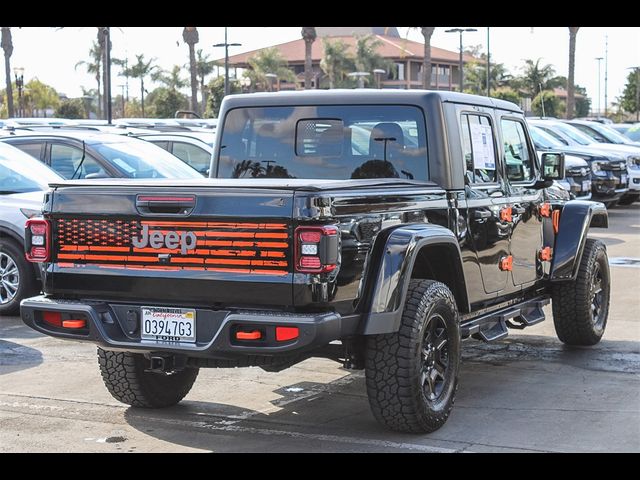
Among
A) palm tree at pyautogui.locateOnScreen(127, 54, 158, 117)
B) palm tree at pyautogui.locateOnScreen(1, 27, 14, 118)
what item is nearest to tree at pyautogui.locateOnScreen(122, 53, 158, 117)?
palm tree at pyautogui.locateOnScreen(127, 54, 158, 117)

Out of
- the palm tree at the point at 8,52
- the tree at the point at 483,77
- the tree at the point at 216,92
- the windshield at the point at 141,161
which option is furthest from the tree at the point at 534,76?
the windshield at the point at 141,161

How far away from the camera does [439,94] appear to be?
23.4 feet

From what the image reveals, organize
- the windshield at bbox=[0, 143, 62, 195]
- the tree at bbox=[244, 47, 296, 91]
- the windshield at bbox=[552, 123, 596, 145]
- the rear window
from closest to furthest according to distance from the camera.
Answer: the rear window → the windshield at bbox=[0, 143, 62, 195] → the windshield at bbox=[552, 123, 596, 145] → the tree at bbox=[244, 47, 296, 91]

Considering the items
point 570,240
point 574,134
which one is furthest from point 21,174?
point 574,134

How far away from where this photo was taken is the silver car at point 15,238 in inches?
409

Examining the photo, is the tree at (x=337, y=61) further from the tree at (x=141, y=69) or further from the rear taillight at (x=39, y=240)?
the rear taillight at (x=39, y=240)

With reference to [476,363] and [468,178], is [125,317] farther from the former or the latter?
[476,363]

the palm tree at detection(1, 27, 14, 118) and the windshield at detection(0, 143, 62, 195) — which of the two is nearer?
the windshield at detection(0, 143, 62, 195)

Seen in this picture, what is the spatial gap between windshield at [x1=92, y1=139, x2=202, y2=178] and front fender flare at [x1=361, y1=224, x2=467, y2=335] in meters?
6.23

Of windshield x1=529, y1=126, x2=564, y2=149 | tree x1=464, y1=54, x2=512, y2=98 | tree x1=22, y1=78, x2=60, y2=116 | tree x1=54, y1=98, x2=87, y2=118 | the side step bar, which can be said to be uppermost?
tree x1=464, y1=54, x2=512, y2=98

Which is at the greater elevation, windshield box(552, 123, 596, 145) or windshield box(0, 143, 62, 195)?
windshield box(552, 123, 596, 145)

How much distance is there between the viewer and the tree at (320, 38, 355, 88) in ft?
275

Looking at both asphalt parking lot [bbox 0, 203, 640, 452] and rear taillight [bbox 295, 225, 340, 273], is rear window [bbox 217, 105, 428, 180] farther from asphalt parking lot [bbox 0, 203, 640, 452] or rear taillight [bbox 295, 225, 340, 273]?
rear taillight [bbox 295, 225, 340, 273]

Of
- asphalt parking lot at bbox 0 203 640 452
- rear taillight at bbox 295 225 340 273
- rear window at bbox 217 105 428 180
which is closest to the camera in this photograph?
rear taillight at bbox 295 225 340 273
